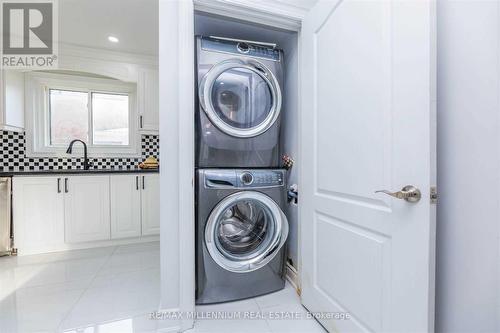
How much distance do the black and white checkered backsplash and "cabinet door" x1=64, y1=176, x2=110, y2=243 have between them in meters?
0.59

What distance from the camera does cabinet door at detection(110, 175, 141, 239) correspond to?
101 inches

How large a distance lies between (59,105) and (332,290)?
12.0 ft

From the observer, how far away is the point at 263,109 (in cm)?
166

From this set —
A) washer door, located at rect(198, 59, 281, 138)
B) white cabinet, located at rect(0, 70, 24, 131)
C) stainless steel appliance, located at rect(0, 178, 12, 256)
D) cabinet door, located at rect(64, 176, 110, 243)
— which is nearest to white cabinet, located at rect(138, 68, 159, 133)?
cabinet door, located at rect(64, 176, 110, 243)

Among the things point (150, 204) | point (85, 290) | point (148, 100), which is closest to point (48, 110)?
point (148, 100)

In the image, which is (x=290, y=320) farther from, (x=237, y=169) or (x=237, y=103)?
(x=237, y=103)

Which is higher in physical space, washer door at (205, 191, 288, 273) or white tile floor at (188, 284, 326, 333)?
washer door at (205, 191, 288, 273)

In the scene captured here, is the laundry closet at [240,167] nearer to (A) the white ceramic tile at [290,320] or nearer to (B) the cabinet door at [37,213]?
(A) the white ceramic tile at [290,320]

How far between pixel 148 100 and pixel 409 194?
116 inches

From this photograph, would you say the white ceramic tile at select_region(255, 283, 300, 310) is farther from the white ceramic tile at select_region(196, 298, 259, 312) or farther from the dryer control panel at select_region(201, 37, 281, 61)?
the dryer control panel at select_region(201, 37, 281, 61)

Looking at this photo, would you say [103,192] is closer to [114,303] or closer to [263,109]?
[114,303]

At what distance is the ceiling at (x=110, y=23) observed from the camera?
1991 millimetres

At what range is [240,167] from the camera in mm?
1586

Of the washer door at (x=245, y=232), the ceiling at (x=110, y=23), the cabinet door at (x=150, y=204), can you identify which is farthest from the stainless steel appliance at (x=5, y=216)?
the washer door at (x=245, y=232)
